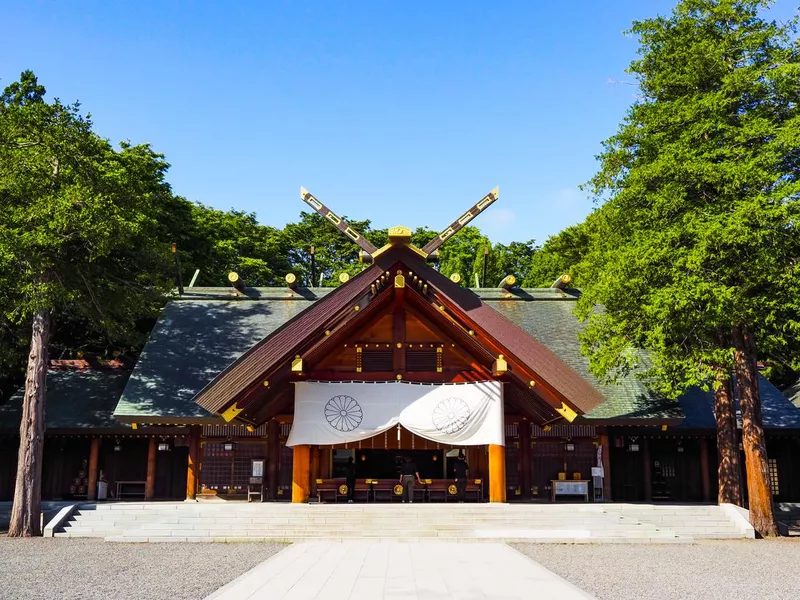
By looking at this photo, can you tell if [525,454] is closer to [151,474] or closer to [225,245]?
[151,474]

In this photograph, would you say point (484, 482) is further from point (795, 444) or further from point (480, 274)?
point (480, 274)

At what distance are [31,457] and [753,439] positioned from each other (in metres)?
14.4

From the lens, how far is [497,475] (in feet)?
46.5

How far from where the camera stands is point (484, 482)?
53.4 ft

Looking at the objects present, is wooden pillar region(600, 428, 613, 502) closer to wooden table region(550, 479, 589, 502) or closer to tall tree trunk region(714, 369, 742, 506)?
wooden table region(550, 479, 589, 502)

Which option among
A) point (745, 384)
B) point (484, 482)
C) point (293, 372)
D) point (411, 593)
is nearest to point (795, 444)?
point (745, 384)

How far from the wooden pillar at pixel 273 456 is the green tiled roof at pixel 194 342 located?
1776 millimetres

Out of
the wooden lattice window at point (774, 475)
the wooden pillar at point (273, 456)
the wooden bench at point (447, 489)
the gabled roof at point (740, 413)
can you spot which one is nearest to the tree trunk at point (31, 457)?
the wooden pillar at point (273, 456)

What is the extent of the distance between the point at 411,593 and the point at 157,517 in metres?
7.92

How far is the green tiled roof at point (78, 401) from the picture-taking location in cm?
1722

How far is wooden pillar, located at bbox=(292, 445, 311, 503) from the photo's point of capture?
1409 centimetres

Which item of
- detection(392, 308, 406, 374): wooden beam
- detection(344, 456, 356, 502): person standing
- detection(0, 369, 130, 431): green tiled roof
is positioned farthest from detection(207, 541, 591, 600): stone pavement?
detection(0, 369, 130, 431): green tiled roof

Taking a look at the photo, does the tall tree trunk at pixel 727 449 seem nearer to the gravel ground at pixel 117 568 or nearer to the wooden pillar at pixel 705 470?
the wooden pillar at pixel 705 470

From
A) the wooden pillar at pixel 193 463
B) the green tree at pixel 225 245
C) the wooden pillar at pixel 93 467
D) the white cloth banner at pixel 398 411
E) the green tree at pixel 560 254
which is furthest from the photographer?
the green tree at pixel 560 254
